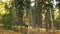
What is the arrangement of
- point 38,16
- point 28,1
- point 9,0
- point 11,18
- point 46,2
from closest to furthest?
point 11,18 → point 46,2 → point 28,1 → point 9,0 → point 38,16

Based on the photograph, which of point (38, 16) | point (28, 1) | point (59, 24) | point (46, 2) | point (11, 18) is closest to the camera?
point (11, 18)

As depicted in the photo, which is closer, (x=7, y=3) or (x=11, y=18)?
(x=11, y=18)

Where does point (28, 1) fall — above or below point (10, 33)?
above

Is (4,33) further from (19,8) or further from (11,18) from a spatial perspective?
(19,8)

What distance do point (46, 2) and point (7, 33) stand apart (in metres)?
12.4

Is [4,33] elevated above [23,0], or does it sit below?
below

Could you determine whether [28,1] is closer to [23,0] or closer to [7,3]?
[23,0]

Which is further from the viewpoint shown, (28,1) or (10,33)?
(28,1)

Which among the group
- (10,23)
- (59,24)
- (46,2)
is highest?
(46,2)

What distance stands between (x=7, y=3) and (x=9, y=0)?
85cm

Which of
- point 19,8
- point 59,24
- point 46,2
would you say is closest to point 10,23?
point 46,2

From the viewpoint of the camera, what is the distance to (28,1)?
34.6 meters

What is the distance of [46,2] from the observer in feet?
103

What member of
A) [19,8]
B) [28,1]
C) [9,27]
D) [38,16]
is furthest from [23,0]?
[9,27]
